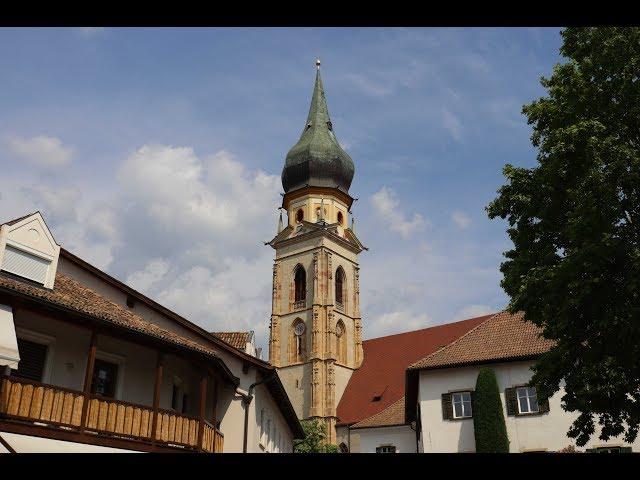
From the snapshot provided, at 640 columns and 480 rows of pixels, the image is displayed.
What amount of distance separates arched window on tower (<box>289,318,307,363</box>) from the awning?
5143 cm

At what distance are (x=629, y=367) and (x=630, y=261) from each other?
237cm

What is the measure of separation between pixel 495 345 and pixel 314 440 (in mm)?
26493

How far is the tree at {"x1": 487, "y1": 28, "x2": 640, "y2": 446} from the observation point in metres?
14.4

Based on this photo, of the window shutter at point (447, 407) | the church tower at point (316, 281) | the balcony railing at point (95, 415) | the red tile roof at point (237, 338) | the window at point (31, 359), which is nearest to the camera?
the balcony railing at point (95, 415)

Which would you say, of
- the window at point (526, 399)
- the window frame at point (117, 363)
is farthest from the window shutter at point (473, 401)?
the window frame at point (117, 363)

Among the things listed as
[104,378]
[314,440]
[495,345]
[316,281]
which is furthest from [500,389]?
[316,281]

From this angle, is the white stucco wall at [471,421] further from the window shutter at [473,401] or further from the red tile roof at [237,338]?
the red tile roof at [237,338]

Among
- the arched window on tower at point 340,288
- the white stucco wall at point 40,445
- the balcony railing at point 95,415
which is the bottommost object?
the white stucco wall at point 40,445

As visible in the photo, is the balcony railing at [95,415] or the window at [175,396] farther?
the window at [175,396]

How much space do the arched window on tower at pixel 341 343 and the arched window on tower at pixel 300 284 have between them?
4218 millimetres

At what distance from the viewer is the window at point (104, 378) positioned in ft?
56.8

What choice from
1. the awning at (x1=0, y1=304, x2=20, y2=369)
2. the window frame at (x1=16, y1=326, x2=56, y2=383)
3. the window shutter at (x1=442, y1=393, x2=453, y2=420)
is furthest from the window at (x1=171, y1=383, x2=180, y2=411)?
the window shutter at (x1=442, y1=393, x2=453, y2=420)
